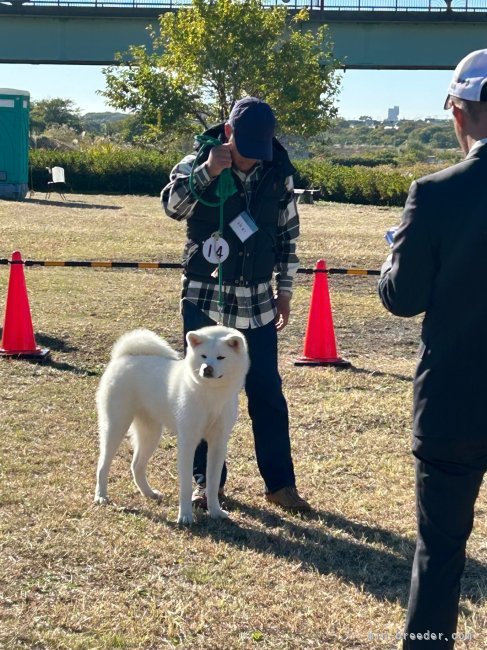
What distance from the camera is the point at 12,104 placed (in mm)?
29172

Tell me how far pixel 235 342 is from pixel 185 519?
973 mm

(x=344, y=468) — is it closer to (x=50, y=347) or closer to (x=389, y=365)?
(x=389, y=365)

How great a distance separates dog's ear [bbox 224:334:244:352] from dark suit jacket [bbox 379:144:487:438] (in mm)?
1880

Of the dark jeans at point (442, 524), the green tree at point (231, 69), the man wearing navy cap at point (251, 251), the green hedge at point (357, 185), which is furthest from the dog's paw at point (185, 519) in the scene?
the green tree at point (231, 69)

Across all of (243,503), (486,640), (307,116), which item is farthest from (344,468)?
(307,116)

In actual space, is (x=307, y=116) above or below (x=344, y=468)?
above

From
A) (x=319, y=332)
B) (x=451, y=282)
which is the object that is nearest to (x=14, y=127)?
(x=319, y=332)

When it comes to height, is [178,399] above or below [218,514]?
above

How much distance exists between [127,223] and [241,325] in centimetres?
1885

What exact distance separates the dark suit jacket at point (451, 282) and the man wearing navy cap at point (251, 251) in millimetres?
2039

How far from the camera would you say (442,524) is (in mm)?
3086

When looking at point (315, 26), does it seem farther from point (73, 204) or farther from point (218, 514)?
point (218, 514)

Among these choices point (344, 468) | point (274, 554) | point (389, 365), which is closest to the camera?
point (274, 554)

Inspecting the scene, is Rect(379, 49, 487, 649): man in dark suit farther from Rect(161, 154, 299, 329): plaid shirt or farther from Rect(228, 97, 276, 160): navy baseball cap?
Rect(161, 154, 299, 329): plaid shirt
